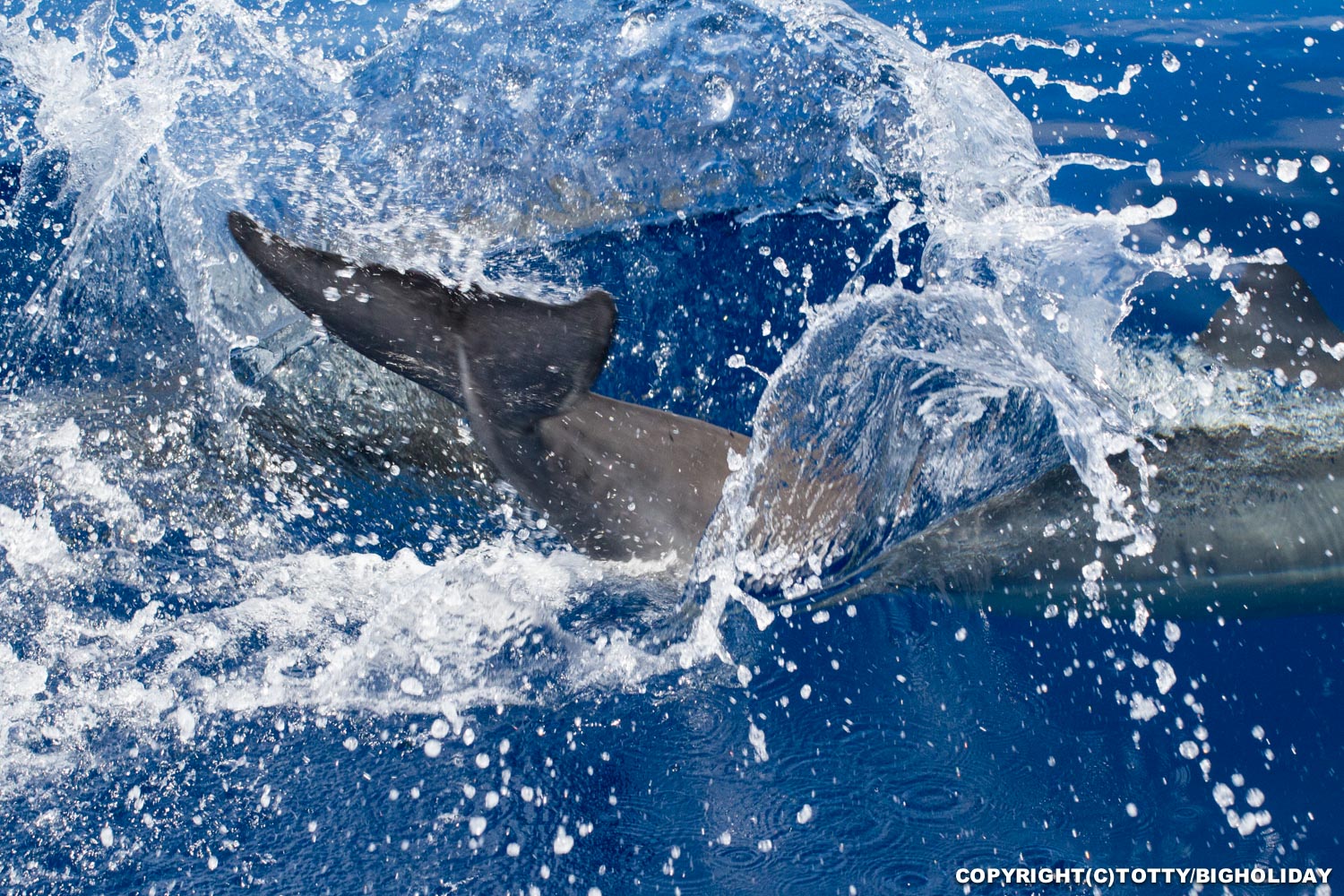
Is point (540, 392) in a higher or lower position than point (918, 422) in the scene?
higher

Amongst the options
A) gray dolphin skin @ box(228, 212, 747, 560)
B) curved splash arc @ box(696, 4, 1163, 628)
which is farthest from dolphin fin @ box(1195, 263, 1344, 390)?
gray dolphin skin @ box(228, 212, 747, 560)

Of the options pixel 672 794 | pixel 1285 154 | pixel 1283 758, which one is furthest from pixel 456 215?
pixel 1285 154

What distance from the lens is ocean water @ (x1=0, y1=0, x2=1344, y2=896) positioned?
263 cm

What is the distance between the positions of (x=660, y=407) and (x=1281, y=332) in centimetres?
250

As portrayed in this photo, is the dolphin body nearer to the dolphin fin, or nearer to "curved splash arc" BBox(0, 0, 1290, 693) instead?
"curved splash arc" BBox(0, 0, 1290, 693)

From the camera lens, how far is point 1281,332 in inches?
157

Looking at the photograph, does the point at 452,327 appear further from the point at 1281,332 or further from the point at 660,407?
the point at 1281,332

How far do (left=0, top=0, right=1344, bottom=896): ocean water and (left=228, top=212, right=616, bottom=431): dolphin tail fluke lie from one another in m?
0.55

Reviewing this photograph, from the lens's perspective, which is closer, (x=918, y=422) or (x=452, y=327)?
(x=452, y=327)

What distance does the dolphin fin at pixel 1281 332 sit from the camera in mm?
3916
